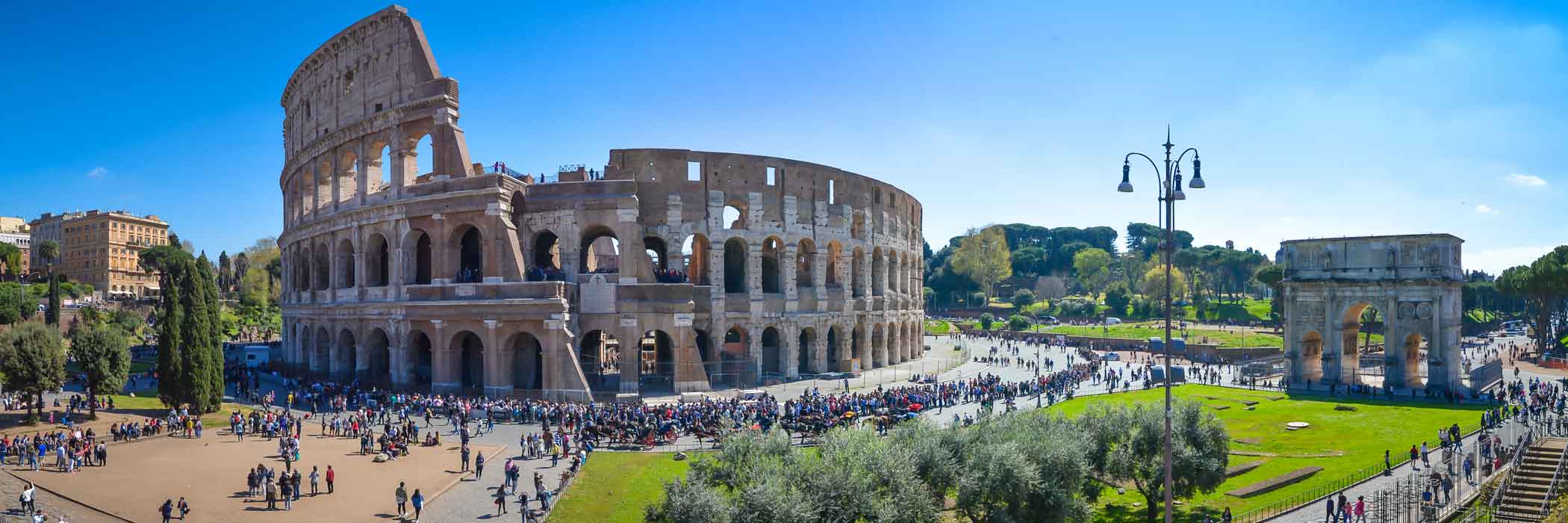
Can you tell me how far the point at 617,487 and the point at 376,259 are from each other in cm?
2691

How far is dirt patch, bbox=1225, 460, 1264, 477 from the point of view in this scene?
2527 centimetres

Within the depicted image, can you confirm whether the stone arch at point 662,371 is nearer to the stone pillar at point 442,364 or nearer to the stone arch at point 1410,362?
the stone pillar at point 442,364

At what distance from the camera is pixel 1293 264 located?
1742 inches

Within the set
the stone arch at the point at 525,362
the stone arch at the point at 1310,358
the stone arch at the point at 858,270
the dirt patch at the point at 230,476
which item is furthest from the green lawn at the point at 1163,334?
the dirt patch at the point at 230,476

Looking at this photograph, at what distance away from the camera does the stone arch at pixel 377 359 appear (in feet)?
134

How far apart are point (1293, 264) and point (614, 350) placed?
37695 mm

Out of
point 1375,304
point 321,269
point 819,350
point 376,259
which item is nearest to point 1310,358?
point 1375,304

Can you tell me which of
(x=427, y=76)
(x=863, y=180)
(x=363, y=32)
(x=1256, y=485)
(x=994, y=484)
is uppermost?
(x=363, y=32)

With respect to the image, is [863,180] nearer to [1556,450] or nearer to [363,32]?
[363,32]

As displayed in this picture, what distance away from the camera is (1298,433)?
31.1 metres

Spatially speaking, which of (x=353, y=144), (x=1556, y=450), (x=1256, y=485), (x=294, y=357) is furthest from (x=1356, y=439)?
(x=294, y=357)

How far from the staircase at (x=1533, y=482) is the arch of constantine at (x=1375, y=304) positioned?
58.5 ft

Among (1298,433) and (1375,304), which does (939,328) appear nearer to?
(1375,304)

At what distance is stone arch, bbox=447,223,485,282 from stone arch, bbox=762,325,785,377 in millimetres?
14751
